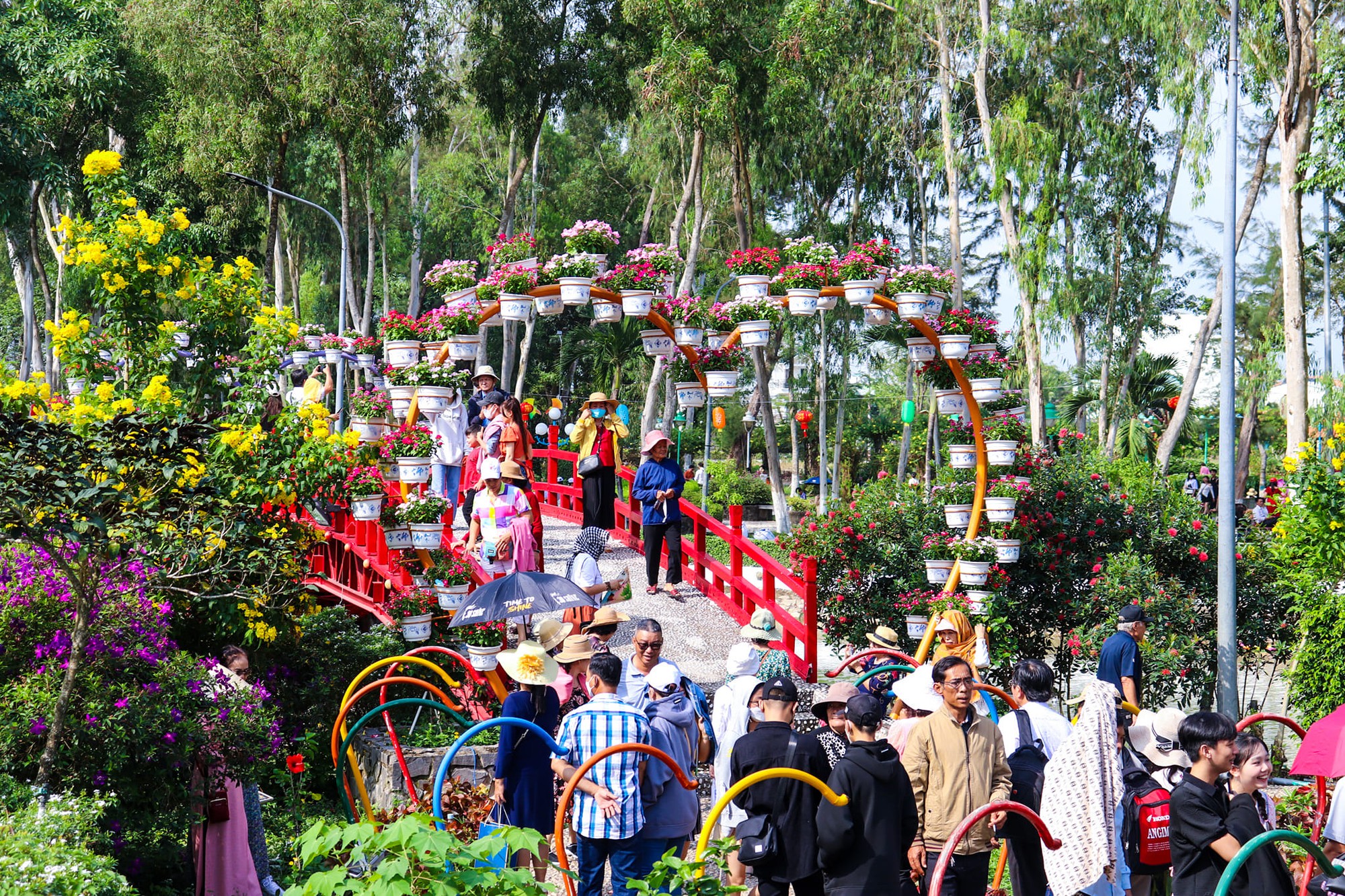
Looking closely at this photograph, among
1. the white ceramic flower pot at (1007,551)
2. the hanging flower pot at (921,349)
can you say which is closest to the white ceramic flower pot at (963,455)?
the white ceramic flower pot at (1007,551)

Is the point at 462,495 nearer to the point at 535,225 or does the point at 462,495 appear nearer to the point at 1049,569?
the point at 1049,569

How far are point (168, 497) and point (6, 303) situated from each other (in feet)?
181

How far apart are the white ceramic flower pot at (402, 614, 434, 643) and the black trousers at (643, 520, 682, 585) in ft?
8.43

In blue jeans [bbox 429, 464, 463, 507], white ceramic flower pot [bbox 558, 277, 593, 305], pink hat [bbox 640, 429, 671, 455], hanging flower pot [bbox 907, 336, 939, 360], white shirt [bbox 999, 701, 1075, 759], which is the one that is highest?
white ceramic flower pot [bbox 558, 277, 593, 305]

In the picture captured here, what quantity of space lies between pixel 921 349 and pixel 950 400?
2.60ft

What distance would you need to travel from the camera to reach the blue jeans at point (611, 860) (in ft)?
19.7

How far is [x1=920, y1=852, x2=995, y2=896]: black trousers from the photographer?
18.2 ft

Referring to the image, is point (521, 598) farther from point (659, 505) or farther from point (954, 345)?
point (954, 345)

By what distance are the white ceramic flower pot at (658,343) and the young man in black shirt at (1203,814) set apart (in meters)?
8.49

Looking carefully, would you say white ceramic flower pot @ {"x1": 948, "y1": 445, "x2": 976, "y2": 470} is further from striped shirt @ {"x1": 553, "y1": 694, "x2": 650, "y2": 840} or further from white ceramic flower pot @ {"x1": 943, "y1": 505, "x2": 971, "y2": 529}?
striped shirt @ {"x1": 553, "y1": 694, "x2": 650, "y2": 840}

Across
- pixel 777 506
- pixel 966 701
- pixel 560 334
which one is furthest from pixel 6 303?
pixel 966 701

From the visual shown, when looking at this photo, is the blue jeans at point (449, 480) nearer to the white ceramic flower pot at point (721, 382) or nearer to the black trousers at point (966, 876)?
the white ceramic flower pot at point (721, 382)

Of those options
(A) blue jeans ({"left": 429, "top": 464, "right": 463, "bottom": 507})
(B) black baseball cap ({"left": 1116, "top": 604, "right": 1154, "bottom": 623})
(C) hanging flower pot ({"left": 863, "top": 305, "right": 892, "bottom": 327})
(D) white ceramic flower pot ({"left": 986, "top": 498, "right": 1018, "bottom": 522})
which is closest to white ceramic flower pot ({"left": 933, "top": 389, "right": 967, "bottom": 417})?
(C) hanging flower pot ({"left": 863, "top": 305, "right": 892, "bottom": 327})

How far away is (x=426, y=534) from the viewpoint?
1100 cm
